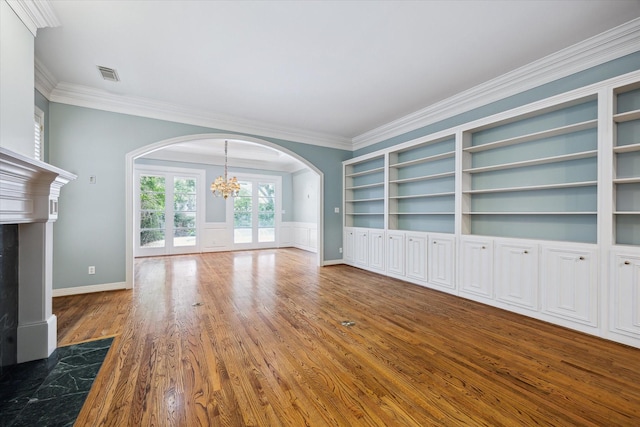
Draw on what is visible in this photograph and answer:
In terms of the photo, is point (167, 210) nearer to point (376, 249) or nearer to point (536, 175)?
point (376, 249)

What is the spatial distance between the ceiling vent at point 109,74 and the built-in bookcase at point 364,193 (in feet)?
14.2

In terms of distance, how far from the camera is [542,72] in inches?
126

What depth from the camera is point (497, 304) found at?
3459mm

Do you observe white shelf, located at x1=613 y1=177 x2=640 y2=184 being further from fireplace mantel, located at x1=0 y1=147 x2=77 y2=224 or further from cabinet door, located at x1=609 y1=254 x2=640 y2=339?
fireplace mantel, located at x1=0 y1=147 x2=77 y2=224

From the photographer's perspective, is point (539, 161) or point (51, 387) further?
point (539, 161)

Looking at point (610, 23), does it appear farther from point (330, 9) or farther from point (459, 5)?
point (330, 9)

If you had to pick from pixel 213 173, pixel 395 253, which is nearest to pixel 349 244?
pixel 395 253

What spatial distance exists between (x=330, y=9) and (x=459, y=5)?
43.5 inches

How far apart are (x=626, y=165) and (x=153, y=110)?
6.11 m

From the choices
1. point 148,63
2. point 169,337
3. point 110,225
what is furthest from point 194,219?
point 169,337

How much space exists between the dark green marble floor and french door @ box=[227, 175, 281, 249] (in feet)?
21.4

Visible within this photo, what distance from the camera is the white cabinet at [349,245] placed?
6.15 m

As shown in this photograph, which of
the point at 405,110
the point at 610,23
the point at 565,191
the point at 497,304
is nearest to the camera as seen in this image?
the point at 610,23

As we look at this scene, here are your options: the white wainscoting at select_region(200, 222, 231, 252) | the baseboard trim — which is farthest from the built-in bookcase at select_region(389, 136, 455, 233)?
the white wainscoting at select_region(200, 222, 231, 252)
